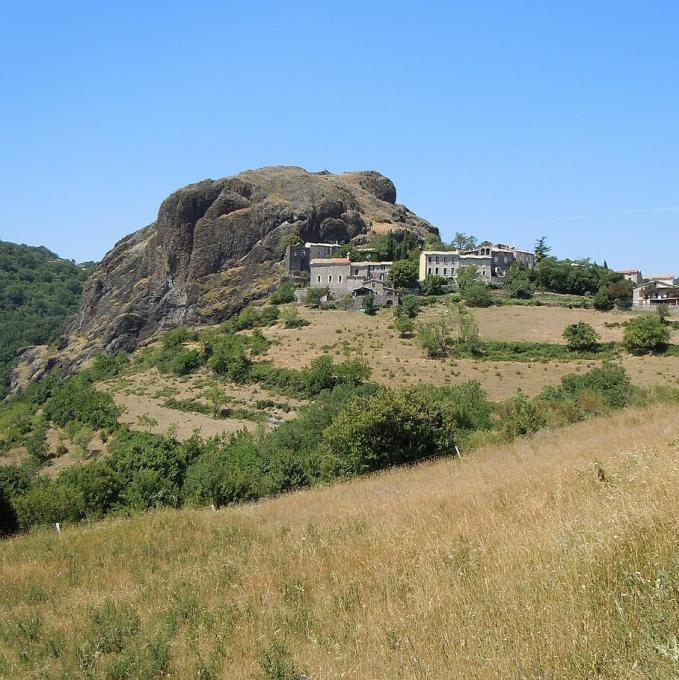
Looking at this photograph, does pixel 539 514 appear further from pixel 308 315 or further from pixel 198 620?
pixel 308 315

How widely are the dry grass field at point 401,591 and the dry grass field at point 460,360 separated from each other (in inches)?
1297

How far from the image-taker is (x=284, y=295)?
72.0 metres

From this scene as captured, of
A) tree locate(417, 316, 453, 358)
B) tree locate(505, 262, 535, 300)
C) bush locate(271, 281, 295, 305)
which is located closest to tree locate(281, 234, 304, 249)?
bush locate(271, 281, 295, 305)

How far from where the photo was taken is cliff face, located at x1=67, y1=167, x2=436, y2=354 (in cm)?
8019

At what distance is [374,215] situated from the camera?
305 feet

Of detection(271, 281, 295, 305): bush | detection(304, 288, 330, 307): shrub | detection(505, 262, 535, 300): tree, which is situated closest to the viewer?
detection(505, 262, 535, 300): tree

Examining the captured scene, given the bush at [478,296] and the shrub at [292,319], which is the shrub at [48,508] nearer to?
the shrub at [292,319]

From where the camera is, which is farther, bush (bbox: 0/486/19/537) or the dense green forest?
the dense green forest

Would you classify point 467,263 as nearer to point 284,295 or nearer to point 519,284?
point 519,284

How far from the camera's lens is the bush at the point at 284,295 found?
71875 millimetres

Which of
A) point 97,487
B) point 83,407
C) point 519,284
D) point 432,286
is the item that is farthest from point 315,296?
point 97,487

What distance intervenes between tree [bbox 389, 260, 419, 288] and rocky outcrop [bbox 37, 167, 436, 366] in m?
16.4

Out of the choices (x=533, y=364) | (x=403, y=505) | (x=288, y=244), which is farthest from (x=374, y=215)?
(x=403, y=505)

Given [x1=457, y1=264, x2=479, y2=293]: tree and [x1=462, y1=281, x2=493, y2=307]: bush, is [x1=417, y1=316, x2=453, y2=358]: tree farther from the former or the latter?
[x1=457, y1=264, x2=479, y2=293]: tree
